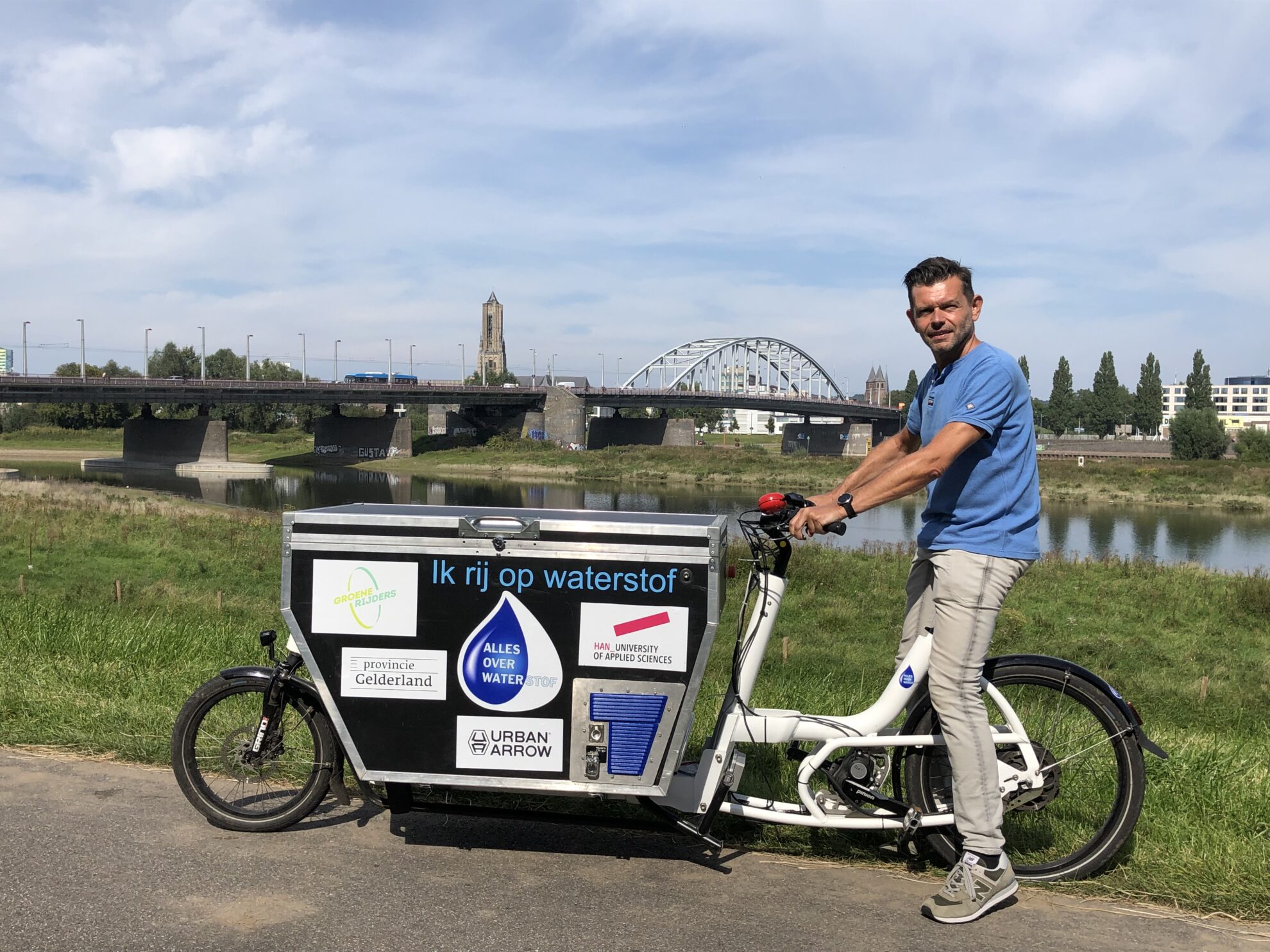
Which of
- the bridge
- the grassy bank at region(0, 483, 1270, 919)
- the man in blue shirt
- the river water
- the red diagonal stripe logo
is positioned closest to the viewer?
the man in blue shirt

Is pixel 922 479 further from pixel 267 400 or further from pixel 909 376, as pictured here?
pixel 909 376

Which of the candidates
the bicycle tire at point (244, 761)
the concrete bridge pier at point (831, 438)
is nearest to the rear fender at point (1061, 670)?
the bicycle tire at point (244, 761)

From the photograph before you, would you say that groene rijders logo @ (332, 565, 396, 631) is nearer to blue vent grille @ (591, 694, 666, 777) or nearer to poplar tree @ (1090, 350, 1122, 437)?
blue vent grille @ (591, 694, 666, 777)

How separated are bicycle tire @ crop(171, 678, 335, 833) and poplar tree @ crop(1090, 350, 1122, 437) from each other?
459 feet

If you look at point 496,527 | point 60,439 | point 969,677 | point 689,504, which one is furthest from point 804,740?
point 60,439

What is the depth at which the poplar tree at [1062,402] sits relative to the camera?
136m

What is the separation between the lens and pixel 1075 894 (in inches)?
150

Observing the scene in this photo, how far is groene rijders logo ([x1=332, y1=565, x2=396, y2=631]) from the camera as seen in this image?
13.1ft

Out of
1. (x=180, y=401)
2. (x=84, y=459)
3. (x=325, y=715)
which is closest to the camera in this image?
(x=325, y=715)

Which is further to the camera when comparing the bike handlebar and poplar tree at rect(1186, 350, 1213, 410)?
poplar tree at rect(1186, 350, 1213, 410)

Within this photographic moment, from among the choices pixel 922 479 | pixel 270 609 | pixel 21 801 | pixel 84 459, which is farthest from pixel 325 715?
pixel 84 459

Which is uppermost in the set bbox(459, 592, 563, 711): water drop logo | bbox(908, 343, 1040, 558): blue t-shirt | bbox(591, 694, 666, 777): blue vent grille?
bbox(908, 343, 1040, 558): blue t-shirt

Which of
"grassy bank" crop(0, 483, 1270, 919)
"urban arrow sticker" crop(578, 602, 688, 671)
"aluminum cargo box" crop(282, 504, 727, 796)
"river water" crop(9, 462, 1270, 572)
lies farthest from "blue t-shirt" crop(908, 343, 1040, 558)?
"river water" crop(9, 462, 1270, 572)

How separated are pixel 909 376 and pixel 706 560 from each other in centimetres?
18118
